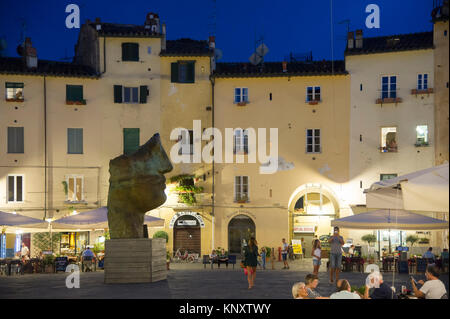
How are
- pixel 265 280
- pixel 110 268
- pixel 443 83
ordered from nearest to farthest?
pixel 110 268 < pixel 265 280 < pixel 443 83

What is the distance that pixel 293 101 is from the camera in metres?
41.6

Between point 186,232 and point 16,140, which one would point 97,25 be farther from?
point 186,232

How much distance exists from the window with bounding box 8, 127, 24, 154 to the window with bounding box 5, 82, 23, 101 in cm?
179

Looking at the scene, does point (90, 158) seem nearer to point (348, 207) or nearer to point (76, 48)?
point (76, 48)

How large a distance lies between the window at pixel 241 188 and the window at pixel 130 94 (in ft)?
23.8

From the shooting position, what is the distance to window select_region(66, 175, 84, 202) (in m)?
40.8

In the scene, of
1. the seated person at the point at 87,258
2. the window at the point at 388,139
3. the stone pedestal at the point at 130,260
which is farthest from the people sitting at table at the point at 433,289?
the window at the point at 388,139

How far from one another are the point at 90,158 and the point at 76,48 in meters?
11.4

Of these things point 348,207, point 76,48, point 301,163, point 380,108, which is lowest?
point 348,207

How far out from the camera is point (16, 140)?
40.4 metres

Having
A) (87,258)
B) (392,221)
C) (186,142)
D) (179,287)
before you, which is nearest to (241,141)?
(186,142)

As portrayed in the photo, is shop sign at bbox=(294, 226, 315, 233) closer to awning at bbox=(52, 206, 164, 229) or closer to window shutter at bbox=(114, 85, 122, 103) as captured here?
window shutter at bbox=(114, 85, 122, 103)

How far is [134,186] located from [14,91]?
21574 millimetres

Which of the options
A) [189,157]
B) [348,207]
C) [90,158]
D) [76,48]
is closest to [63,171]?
[90,158]
